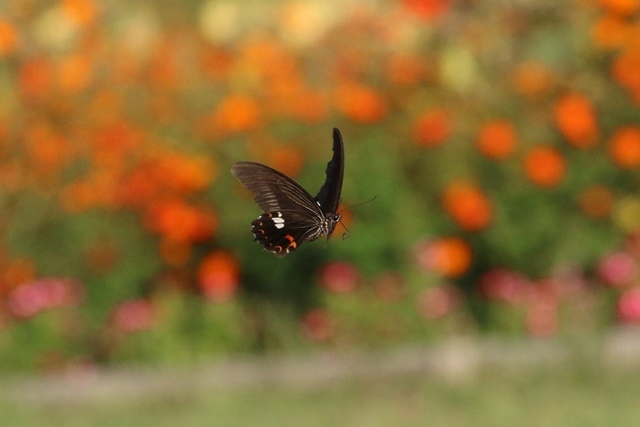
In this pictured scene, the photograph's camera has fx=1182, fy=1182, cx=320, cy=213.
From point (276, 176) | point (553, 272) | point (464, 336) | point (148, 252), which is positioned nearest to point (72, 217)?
point (148, 252)

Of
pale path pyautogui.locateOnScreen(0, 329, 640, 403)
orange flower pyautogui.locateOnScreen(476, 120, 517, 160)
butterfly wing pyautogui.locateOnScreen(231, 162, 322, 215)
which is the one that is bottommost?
butterfly wing pyautogui.locateOnScreen(231, 162, 322, 215)

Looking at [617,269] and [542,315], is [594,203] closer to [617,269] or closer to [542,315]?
[617,269]

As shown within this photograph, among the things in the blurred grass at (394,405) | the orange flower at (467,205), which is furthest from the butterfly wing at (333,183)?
the orange flower at (467,205)

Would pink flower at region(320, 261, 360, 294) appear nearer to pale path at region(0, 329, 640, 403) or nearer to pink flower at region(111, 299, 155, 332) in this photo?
pale path at region(0, 329, 640, 403)

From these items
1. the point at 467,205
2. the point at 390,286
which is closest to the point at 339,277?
the point at 390,286

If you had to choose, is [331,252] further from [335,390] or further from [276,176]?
[276,176]

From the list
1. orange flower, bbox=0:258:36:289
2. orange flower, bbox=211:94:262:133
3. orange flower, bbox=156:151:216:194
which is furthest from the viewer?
orange flower, bbox=0:258:36:289

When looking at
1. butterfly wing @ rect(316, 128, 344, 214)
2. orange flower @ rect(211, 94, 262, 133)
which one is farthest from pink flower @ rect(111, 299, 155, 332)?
butterfly wing @ rect(316, 128, 344, 214)
